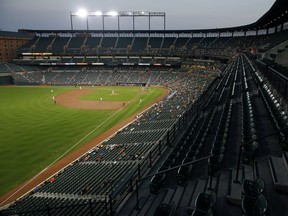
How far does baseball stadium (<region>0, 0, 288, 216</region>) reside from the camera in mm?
7988

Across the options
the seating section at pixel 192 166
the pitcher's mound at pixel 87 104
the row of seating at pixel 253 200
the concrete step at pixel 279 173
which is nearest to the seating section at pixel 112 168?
the seating section at pixel 192 166

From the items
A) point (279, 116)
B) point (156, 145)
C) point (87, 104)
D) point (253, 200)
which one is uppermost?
point (279, 116)

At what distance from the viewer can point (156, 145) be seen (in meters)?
13.5

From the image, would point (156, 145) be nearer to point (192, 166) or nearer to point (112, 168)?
point (192, 166)

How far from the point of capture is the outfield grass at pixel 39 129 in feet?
71.0

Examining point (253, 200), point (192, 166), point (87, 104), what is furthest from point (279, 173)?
point (87, 104)

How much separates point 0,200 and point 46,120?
66.8 ft

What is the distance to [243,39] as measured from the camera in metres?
76.7

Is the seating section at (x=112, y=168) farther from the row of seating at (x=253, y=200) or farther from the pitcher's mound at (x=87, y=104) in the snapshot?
the pitcher's mound at (x=87, y=104)

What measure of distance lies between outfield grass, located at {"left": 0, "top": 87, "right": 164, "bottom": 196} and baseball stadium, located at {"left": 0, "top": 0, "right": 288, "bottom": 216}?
0.13 metres

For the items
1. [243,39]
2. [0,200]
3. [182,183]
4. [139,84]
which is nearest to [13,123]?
[0,200]

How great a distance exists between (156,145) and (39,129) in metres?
23.6

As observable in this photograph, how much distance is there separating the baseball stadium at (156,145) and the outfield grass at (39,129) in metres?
0.13

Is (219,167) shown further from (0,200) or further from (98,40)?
(98,40)
